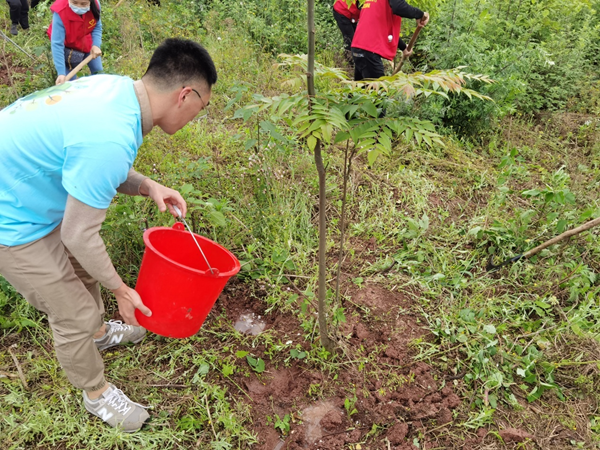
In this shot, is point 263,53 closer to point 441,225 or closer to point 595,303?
point 441,225

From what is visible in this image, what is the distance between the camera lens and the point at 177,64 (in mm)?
1514

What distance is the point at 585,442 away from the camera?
1985 millimetres

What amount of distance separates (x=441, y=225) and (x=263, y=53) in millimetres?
3058

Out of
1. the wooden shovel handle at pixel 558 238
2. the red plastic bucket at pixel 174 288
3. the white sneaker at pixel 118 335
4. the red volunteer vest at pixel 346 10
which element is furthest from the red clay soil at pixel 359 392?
the red volunteer vest at pixel 346 10

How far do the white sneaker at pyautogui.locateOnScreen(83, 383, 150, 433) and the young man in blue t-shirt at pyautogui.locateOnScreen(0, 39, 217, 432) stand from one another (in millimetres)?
148

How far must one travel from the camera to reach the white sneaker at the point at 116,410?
6.21 ft

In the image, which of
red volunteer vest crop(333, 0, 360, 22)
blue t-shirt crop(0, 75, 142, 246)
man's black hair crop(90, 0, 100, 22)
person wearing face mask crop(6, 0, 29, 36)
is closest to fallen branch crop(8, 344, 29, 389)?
blue t-shirt crop(0, 75, 142, 246)

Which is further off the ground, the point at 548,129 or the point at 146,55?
the point at 146,55

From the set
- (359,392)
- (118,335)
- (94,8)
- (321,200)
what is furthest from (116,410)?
(94,8)

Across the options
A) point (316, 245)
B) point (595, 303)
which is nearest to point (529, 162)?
point (595, 303)

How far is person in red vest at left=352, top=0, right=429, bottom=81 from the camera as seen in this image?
11.7 feet

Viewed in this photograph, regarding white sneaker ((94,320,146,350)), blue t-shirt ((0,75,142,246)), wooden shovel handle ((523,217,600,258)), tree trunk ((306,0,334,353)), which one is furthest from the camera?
wooden shovel handle ((523,217,600,258))

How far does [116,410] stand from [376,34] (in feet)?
10.9

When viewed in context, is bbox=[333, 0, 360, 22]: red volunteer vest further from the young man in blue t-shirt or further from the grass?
the young man in blue t-shirt
